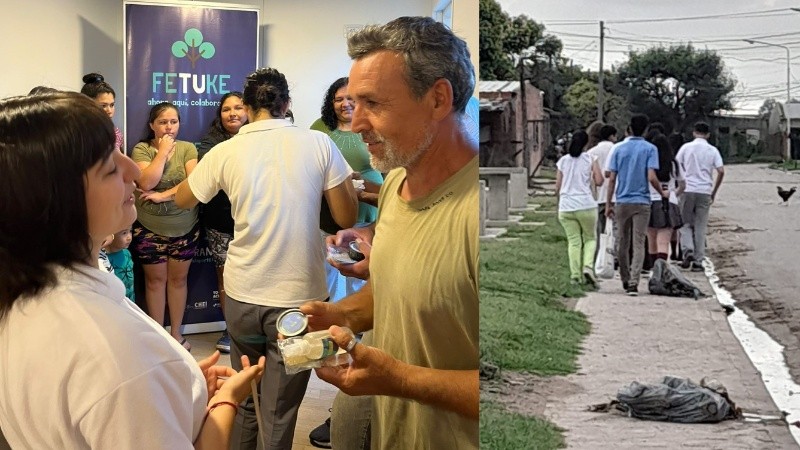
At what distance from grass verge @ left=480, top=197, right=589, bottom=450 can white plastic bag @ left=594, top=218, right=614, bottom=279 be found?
0.04 m

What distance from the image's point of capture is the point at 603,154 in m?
1.00

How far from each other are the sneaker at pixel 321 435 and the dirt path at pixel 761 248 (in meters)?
1.49

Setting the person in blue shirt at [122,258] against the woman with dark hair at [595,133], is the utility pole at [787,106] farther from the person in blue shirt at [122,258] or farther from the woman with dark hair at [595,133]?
the person in blue shirt at [122,258]

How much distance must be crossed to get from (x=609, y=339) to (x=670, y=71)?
38 cm

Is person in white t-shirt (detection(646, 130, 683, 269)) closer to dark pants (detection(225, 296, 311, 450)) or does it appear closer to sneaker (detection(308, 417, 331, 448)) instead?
dark pants (detection(225, 296, 311, 450))

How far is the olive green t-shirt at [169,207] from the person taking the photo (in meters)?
2.14

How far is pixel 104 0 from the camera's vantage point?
11.7ft

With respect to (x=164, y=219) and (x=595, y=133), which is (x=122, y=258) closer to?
(x=164, y=219)

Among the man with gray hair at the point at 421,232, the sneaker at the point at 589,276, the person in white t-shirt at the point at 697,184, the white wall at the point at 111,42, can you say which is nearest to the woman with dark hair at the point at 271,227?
the man with gray hair at the point at 421,232

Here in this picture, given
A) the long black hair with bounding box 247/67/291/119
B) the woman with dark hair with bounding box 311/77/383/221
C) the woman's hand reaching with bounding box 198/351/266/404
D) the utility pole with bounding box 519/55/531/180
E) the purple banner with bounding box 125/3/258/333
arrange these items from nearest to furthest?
the utility pole with bounding box 519/55/531/180, the woman's hand reaching with bounding box 198/351/266/404, the woman with dark hair with bounding box 311/77/383/221, the long black hair with bounding box 247/67/291/119, the purple banner with bounding box 125/3/258/333

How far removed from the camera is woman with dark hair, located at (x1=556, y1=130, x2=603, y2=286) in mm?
1007

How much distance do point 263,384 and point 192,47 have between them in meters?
1.91

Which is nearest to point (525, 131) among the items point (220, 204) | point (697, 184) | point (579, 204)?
point (579, 204)

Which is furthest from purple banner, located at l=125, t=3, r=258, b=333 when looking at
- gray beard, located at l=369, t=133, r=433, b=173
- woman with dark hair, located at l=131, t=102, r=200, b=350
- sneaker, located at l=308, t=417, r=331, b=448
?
gray beard, located at l=369, t=133, r=433, b=173
